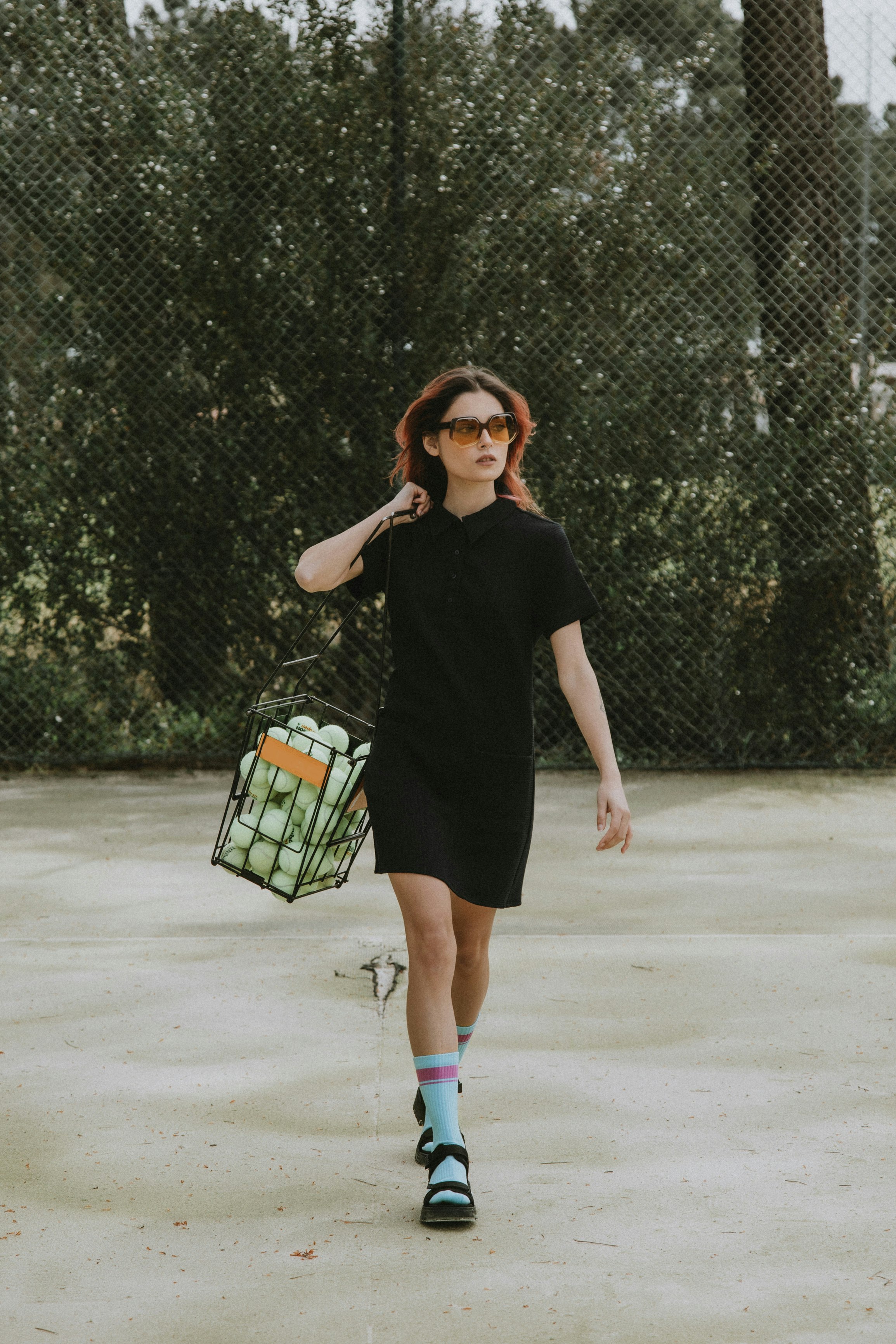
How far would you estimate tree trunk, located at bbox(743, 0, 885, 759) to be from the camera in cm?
794

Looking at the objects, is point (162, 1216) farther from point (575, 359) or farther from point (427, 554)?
point (575, 359)

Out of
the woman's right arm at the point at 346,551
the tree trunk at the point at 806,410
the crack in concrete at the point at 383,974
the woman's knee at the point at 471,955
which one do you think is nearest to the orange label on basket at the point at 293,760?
the woman's right arm at the point at 346,551

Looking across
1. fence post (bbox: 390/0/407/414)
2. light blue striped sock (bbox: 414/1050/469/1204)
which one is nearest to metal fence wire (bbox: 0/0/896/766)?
fence post (bbox: 390/0/407/414)

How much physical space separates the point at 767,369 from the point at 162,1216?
624cm

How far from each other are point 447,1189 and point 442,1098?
179 mm

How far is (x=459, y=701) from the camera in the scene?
117 inches

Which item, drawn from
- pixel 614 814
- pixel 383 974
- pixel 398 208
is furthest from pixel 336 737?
pixel 398 208

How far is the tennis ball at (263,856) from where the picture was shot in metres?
3.23

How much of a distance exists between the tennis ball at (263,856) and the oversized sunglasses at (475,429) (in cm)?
99

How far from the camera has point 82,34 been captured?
804 centimetres

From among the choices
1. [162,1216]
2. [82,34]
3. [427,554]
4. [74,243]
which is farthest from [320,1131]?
[82,34]

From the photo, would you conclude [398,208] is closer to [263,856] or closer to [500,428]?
[500,428]

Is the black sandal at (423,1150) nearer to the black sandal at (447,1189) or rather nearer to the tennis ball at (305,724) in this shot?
the black sandal at (447,1189)

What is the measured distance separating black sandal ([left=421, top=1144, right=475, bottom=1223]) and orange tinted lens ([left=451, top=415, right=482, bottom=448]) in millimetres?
1426
